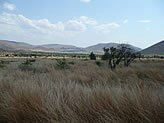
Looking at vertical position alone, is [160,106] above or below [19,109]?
above

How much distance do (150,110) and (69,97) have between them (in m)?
1.54

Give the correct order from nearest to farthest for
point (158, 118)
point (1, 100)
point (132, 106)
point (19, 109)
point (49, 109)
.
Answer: point (158, 118) < point (132, 106) < point (49, 109) < point (19, 109) < point (1, 100)

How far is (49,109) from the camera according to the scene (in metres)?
3.79

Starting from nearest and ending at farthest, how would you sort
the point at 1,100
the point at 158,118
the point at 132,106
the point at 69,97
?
the point at 158,118 < the point at 132,106 < the point at 69,97 < the point at 1,100

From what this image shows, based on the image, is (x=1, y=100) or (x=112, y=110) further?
(x=1, y=100)

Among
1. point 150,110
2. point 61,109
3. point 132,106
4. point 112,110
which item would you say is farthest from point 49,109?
point 150,110

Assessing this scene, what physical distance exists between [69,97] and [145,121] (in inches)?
61.9

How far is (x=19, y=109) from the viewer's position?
409cm

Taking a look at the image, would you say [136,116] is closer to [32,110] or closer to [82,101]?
[82,101]

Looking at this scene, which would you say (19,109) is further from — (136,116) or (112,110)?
(136,116)

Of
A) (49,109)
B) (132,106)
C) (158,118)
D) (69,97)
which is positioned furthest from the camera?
(69,97)

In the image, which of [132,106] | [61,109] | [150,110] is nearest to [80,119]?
[61,109]

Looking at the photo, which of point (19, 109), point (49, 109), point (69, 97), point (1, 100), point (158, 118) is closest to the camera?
point (158, 118)

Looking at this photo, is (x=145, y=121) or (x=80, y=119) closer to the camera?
(x=145, y=121)
